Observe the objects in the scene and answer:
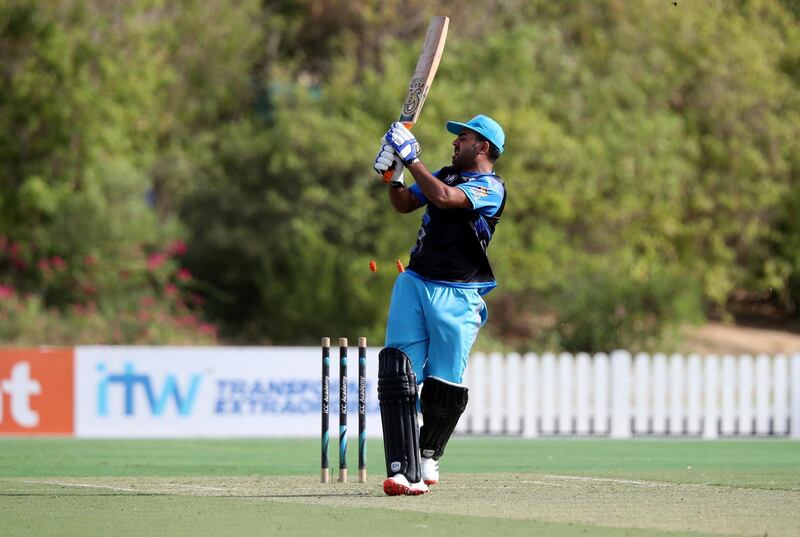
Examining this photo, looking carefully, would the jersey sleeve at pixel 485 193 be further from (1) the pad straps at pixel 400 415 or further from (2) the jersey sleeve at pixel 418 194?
(1) the pad straps at pixel 400 415

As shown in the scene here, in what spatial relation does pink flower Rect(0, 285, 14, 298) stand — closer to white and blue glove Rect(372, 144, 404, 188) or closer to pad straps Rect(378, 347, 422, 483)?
pad straps Rect(378, 347, 422, 483)

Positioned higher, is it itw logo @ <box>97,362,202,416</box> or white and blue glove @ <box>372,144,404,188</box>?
white and blue glove @ <box>372,144,404,188</box>

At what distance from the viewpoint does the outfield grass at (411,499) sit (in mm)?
6250

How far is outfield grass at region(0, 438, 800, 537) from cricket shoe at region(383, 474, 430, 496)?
82 millimetres

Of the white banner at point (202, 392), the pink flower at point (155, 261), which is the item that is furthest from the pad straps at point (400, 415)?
the pink flower at point (155, 261)

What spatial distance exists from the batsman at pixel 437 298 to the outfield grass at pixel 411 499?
1.24 feet

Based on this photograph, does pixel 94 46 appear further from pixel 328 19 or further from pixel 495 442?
pixel 495 442

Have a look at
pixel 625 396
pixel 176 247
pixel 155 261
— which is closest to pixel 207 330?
pixel 155 261

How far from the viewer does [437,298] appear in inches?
304

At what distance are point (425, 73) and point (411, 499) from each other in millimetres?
2335

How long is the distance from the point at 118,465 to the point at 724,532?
6263 millimetres

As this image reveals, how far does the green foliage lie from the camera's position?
25.2 meters

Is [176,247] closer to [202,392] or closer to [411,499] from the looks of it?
[202,392]

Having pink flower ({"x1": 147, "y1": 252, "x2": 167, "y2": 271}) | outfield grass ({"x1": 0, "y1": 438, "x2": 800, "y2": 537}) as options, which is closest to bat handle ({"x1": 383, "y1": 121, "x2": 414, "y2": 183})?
outfield grass ({"x1": 0, "y1": 438, "x2": 800, "y2": 537})
